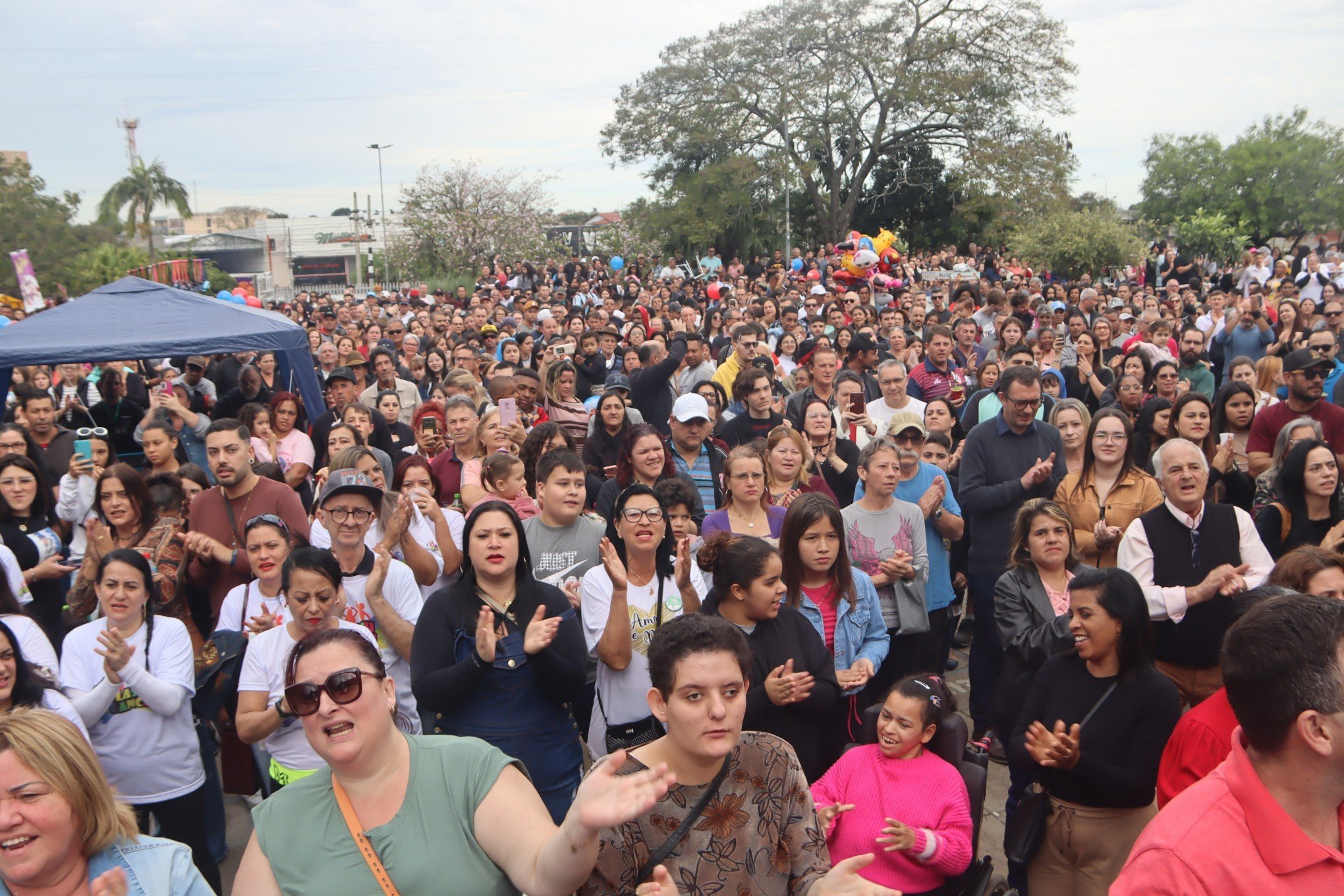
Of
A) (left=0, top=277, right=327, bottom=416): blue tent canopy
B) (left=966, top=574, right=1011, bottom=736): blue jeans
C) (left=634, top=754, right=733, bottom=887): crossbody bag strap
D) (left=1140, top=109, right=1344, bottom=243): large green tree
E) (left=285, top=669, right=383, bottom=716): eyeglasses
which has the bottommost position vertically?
(left=966, top=574, right=1011, bottom=736): blue jeans

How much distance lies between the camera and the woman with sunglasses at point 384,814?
2121 millimetres

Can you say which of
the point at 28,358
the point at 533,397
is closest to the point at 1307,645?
the point at 533,397

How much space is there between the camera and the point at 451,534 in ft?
16.1

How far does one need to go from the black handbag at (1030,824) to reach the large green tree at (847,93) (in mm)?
29690

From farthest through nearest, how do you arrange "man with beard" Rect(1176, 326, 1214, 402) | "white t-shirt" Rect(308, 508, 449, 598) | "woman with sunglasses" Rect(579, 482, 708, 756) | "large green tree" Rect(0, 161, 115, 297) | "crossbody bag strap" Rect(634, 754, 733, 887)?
"large green tree" Rect(0, 161, 115, 297) < "man with beard" Rect(1176, 326, 1214, 402) < "white t-shirt" Rect(308, 508, 449, 598) < "woman with sunglasses" Rect(579, 482, 708, 756) < "crossbody bag strap" Rect(634, 754, 733, 887)

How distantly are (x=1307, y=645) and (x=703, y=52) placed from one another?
34.2 metres

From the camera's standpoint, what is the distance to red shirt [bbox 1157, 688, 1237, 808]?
2.62 metres

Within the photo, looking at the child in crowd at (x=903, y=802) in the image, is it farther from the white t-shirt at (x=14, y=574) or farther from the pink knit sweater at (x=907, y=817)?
the white t-shirt at (x=14, y=574)

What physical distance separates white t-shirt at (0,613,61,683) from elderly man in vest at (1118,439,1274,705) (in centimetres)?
445

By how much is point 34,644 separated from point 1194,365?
9045 millimetres

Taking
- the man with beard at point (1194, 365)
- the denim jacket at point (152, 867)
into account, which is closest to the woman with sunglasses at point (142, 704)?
the denim jacket at point (152, 867)

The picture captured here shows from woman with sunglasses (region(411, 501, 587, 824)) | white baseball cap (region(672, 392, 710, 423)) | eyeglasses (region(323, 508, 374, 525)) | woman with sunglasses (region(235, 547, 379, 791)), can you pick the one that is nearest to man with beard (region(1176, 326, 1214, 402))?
white baseball cap (region(672, 392, 710, 423))

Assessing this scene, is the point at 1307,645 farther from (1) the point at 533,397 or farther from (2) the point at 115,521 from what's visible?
(1) the point at 533,397

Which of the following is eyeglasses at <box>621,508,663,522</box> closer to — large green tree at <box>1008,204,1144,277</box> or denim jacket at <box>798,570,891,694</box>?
denim jacket at <box>798,570,891,694</box>
